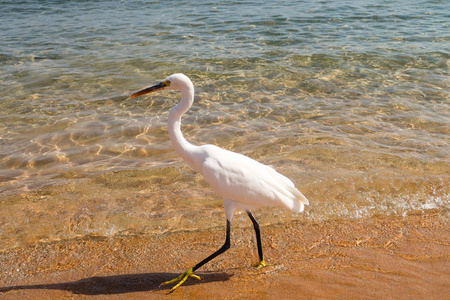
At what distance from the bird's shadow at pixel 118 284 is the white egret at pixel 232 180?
0.42ft

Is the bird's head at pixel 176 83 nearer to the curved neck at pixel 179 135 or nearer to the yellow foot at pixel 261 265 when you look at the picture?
the curved neck at pixel 179 135

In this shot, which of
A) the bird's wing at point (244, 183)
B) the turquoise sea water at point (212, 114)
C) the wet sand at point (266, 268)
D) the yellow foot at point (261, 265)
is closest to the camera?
the wet sand at point (266, 268)

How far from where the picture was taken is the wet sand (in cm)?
332

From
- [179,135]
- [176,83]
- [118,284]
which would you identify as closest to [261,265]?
[118,284]

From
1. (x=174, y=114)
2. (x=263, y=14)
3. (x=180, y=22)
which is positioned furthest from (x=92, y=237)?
(x=263, y=14)

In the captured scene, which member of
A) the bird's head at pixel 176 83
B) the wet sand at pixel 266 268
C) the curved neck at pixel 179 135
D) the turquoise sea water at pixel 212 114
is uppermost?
the bird's head at pixel 176 83

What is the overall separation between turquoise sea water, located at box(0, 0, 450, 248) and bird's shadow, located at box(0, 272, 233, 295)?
77 cm

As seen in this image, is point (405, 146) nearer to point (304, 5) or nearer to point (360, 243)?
point (360, 243)

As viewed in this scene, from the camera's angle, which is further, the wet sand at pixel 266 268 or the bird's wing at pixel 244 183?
the bird's wing at pixel 244 183

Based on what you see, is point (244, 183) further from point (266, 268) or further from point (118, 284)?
point (118, 284)

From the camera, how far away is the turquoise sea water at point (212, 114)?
4742 millimetres

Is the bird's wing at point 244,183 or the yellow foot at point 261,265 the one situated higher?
the bird's wing at point 244,183

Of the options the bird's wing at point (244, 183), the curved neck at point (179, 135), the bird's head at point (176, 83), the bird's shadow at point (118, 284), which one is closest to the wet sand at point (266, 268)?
the bird's shadow at point (118, 284)

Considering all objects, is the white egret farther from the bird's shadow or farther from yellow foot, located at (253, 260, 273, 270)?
the bird's shadow
